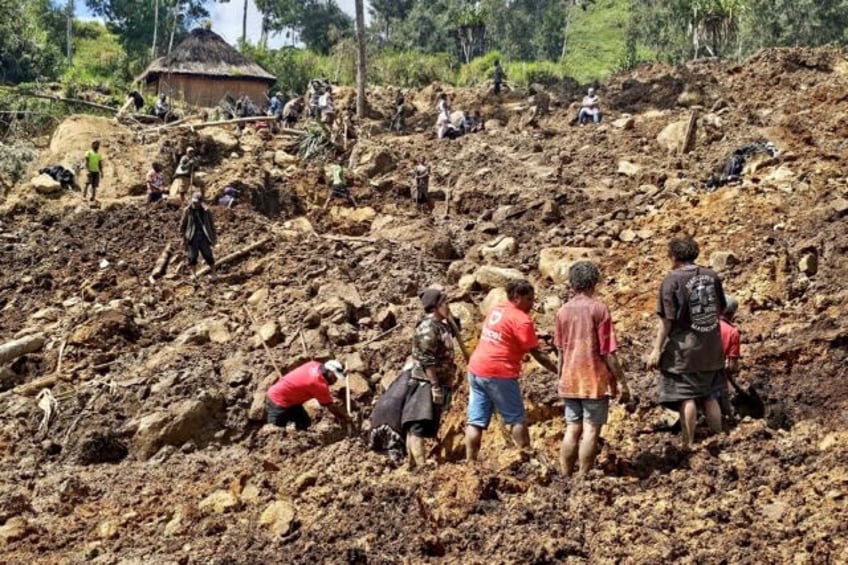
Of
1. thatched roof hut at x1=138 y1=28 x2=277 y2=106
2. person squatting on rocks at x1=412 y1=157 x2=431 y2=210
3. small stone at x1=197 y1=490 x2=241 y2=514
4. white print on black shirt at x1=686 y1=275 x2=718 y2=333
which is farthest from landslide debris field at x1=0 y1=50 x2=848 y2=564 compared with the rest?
thatched roof hut at x1=138 y1=28 x2=277 y2=106

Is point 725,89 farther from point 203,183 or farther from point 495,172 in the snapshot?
point 203,183

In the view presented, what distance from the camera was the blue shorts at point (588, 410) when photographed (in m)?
5.10

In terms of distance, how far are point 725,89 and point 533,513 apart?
17.2m

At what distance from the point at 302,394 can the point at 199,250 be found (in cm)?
535

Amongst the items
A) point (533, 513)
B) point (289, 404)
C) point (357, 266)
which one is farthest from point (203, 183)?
point (533, 513)

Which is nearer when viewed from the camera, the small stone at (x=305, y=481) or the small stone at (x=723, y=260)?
the small stone at (x=305, y=481)

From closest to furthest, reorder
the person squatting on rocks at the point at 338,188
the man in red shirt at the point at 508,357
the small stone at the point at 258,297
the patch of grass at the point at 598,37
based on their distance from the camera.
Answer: the man in red shirt at the point at 508,357
the small stone at the point at 258,297
the person squatting on rocks at the point at 338,188
the patch of grass at the point at 598,37

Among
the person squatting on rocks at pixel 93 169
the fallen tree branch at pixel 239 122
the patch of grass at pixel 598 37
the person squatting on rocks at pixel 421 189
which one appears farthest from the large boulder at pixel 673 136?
the patch of grass at pixel 598 37

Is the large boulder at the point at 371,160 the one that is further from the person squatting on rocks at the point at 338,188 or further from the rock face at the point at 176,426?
the rock face at the point at 176,426

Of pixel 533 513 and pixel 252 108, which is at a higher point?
pixel 252 108

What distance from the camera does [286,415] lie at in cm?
764

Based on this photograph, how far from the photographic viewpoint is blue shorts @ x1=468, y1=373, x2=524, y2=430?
546 centimetres

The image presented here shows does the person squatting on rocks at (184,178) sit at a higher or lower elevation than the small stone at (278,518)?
higher

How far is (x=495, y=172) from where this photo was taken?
17.1 metres
